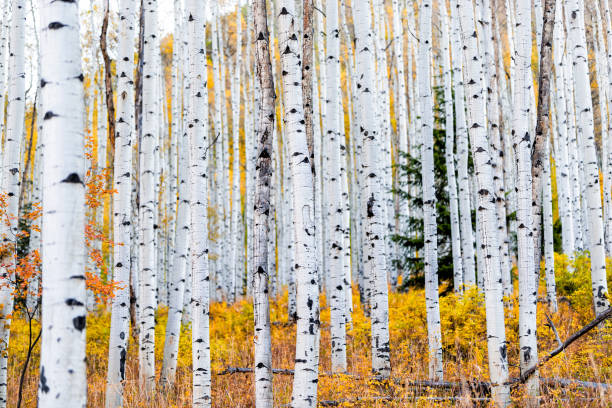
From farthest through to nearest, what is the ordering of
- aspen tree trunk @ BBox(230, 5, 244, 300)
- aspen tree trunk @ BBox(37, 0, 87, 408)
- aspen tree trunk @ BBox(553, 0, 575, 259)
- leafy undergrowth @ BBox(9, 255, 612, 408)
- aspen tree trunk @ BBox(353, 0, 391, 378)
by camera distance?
aspen tree trunk @ BBox(230, 5, 244, 300)
aspen tree trunk @ BBox(553, 0, 575, 259)
aspen tree trunk @ BBox(353, 0, 391, 378)
leafy undergrowth @ BBox(9, 255, 612, 408)
aspen tree trunk @ BBox(37, 0, 87, 408)

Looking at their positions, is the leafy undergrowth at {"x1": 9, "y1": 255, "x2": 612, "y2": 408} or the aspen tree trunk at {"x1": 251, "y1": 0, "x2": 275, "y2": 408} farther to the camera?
the leafy undergrowth at {"x1": 9, "y1": 255, "x2": 612, "y2": 408}

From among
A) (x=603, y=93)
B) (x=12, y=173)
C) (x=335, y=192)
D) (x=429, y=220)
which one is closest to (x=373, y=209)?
(x=335, y=192)

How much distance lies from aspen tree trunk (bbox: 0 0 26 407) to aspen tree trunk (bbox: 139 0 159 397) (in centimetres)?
155

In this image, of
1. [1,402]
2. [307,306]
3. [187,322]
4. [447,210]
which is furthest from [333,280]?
[187,322]

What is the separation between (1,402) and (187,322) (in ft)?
17.7

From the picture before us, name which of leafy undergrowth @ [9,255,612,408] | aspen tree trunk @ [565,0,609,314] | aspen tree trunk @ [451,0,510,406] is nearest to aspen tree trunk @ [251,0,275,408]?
leafy undergrowth @ [9,255,612,408]

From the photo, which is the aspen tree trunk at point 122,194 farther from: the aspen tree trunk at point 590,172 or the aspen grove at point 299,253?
the aspen tree trunk at point 590,172

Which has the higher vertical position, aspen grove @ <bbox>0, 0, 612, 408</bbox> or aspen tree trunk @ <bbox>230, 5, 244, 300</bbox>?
aspen tree trunk @ <bbox>230, 5, 244, 300</bbox>

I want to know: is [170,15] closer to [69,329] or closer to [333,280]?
[333,280]

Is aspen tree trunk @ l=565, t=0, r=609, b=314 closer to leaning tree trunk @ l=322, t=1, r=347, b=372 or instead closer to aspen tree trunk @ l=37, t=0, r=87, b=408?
leaning tree trunk @ l=322, t=1, r=347, b=372

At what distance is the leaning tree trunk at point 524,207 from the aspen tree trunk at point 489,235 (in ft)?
0.99

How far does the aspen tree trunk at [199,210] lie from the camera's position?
5.15 meters

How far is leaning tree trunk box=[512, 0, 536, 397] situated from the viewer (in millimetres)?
4922

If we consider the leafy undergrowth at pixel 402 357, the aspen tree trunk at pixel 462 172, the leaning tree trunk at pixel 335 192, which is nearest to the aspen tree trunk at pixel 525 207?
the leafy undergrowth at pixel 402 357
